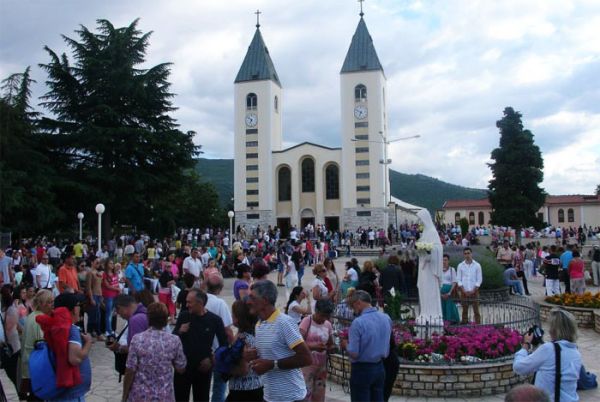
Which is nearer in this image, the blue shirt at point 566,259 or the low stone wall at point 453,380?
the low stone wall at point 453,380

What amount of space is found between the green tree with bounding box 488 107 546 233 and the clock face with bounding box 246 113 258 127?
24.1 m

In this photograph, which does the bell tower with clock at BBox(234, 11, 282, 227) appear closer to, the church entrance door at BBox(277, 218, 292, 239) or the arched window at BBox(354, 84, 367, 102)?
the church entrance door at BBox(277, 218, 292, 239)

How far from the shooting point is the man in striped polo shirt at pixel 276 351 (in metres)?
4.00

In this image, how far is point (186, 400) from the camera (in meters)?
5.23

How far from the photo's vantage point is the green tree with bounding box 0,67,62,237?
87.1 ft

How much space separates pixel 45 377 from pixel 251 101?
52.7 meters

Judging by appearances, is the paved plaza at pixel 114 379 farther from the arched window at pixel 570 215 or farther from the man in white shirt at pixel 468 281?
the arched window at pixel 570 215

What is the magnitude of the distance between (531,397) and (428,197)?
6464 inches

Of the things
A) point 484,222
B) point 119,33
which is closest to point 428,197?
point 484,222

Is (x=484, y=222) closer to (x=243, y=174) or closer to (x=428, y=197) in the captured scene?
(x=243, y=174)

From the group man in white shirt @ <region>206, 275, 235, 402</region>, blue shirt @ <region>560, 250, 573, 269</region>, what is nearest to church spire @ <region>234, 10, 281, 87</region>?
blue shirt @ <region>560, 250, 573, 269</region>

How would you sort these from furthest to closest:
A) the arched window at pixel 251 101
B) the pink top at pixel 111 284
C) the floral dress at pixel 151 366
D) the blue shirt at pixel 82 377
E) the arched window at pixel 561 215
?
the arched window at pixel 561 215, the arched window at pixel 251 101, the pink top at pixel 111 284, the blue shirt at pixel 82 377, the floral dress at pixel 151 366

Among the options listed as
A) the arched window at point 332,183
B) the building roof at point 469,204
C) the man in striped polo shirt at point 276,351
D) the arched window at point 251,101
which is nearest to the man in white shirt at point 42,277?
the man in striped polo shirt at point 276,351

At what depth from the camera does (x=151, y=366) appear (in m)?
4.45
